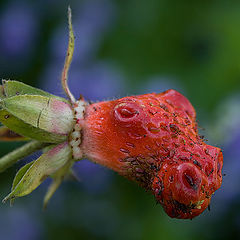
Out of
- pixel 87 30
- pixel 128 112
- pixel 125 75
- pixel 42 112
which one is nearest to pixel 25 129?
pixel 42 112

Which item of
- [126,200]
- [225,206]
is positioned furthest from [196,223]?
[126,200]

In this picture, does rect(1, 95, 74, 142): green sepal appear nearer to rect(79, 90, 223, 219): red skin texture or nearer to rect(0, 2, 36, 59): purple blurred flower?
rect(79, 90, 223, 219): red skin texture

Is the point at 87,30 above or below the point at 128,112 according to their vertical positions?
below

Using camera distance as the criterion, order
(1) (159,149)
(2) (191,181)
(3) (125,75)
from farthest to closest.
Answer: (3) (125,75), (1) (159,149), (2) (191,181)

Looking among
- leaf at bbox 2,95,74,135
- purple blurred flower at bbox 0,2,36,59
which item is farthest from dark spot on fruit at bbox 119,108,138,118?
purple blurred flower at bbox 0,2,36,59

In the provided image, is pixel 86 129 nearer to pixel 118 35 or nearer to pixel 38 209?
pixel 38 209

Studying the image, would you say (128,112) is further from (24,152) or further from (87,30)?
(87,30)
